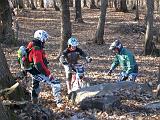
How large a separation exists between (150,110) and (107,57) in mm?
10676

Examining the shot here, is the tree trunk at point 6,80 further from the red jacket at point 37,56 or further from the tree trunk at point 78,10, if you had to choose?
the tree trunk at point 78,10

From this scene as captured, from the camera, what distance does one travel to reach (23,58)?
32.0 feet

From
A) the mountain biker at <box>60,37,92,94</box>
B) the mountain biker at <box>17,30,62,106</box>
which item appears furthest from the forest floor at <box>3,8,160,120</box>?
the mountain biker at <box>60,37,92,94</box>

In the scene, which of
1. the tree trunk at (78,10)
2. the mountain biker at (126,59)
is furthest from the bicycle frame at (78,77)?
the tree trunk at (78,10)

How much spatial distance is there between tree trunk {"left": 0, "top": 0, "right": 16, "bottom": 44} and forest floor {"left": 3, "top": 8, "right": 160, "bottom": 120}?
60 centimetres

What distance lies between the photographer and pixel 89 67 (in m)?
17.5

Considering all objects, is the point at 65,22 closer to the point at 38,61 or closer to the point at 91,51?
the point at 91,51

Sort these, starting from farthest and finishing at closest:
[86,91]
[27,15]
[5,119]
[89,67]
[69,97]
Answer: [27,15], [89,67], [69,97], [86,91], [5,119]

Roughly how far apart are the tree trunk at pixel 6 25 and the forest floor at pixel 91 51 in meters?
0.60

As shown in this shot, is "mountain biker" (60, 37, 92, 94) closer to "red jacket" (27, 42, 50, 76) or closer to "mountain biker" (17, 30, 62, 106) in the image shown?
"mountain biker" (17, 30, 62, 106)

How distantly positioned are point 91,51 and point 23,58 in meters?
12.3

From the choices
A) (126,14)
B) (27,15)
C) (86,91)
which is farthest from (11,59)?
(126,14)

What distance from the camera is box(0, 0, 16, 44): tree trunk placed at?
72.1 feet

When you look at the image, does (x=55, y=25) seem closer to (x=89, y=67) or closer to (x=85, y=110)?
(x=89, y=67)
